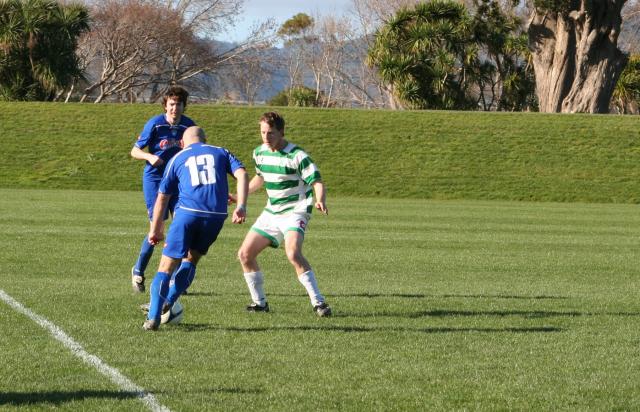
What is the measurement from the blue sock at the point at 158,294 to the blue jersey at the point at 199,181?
20.8 inches

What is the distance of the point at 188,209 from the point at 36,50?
131 ft

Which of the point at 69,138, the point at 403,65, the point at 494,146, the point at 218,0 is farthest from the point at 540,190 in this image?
the point at 218,0

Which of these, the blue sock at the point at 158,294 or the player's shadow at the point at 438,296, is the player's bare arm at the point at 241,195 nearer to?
the blue sock at the point at 158,294

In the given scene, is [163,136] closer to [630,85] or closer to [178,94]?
[178,94]

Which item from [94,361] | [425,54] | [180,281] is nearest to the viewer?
[94,361]

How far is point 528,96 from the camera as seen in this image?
56.1m

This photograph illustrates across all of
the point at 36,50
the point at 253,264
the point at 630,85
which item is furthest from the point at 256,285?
the point at 630,85

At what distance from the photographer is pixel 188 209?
8828mm

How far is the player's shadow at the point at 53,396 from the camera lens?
6266mm

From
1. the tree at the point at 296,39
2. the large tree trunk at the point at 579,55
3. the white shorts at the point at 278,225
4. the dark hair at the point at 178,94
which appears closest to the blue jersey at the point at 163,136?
the dark hair at the point at 178,94

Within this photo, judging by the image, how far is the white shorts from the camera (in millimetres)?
9891

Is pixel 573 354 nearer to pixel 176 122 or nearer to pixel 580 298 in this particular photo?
pixel 580 298

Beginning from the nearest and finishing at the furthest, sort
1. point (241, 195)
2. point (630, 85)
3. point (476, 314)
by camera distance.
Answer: point (241, 195), point (476, 314), point (630, 85)

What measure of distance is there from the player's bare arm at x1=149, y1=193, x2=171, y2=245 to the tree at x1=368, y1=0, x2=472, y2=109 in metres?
39.3
